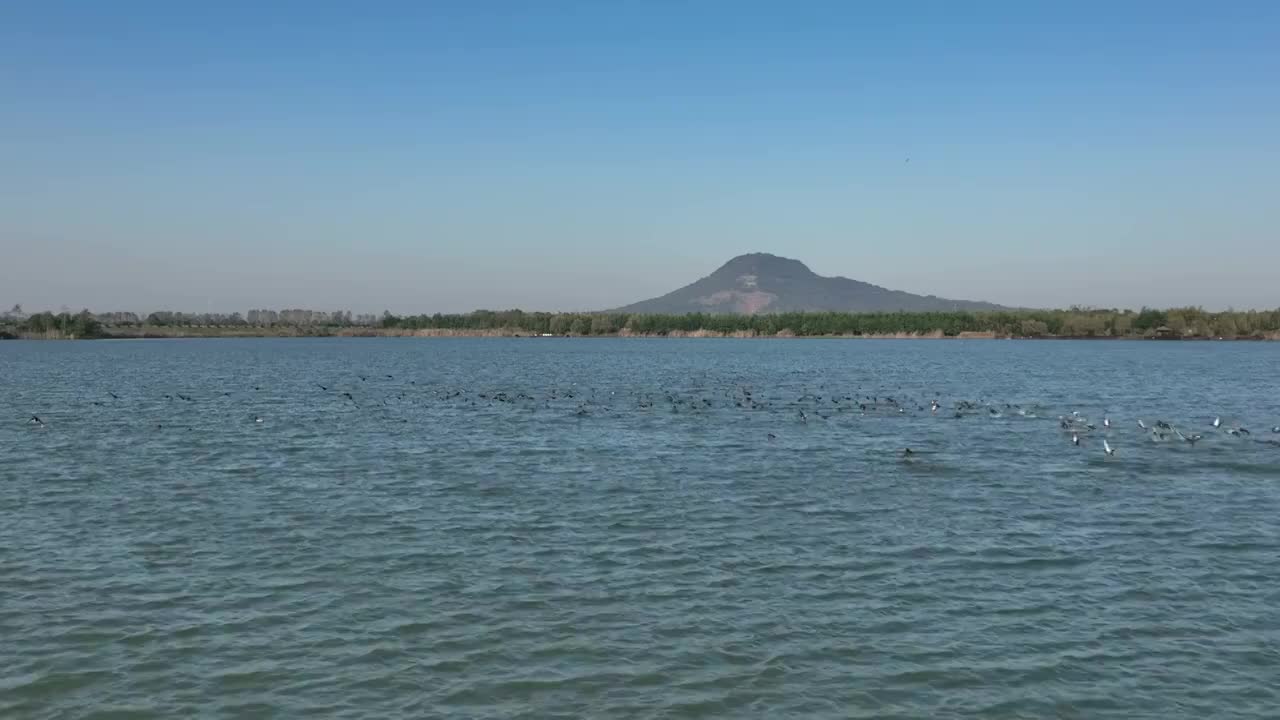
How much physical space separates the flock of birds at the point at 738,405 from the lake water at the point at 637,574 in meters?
1.27

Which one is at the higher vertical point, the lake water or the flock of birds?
the flock of birds

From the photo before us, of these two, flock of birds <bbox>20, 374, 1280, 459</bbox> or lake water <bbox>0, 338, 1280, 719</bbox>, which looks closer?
lake water <bbox>0, 338, 1280, 719</bbox>

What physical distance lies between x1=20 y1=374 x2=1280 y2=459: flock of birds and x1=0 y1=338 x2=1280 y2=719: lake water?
1.27 meters

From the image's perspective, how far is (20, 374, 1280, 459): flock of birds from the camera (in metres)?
46.1

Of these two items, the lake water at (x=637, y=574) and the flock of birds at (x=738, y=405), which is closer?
the lake water at (x=637, y=574)

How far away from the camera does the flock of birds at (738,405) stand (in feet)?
151

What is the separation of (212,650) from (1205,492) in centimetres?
2635

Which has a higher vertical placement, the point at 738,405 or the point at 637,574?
the point at 738,405

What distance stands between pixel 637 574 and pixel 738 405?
39729 millimetres

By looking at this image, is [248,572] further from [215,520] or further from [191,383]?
[191,383]

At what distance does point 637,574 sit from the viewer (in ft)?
65.8

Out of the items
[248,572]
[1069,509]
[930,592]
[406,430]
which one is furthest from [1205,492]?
[406,430]

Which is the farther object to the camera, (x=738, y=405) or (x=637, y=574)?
(x=738, y=405)

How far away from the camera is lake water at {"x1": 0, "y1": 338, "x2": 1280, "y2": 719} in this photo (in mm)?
14320
